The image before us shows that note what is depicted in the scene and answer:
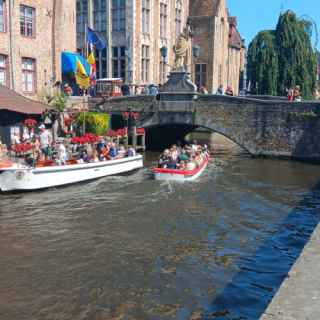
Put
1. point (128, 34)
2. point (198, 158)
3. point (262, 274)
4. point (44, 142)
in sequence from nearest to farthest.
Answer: point (262, 274)
point (44, 142)
point (198, 158)
point (128, 34)

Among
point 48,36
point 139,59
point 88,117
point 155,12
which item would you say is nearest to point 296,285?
point 88,117

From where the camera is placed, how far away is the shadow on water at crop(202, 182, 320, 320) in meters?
7.54

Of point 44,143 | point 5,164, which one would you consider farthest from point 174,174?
point 5,164

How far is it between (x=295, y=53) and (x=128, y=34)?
1061cm

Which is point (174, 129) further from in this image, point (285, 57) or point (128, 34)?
point (285, 57)

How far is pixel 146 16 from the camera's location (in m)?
32.0

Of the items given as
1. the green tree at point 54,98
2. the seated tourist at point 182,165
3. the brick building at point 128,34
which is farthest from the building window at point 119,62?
the seated tourist at point 182,165

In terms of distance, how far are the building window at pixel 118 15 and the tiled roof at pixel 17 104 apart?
43.8 ft

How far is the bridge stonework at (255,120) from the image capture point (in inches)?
894

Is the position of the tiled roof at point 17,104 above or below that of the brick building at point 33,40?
below

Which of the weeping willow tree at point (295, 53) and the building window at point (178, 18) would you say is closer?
the weeping willow tree at point (295, 53)

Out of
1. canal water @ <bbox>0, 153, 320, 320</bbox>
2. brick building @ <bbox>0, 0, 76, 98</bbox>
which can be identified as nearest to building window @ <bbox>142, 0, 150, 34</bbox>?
brick building @ <bbox>0, 0, 76, 98</bbox>

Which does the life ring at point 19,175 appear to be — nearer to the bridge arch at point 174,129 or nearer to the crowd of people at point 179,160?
the crowd of people at point 179,160

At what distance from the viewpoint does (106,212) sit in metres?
13.0
